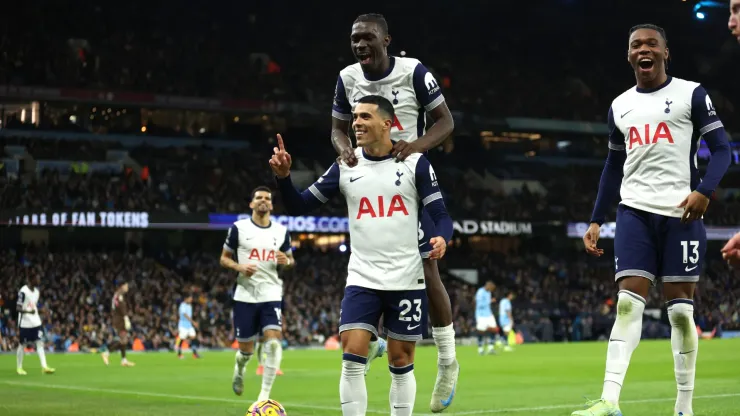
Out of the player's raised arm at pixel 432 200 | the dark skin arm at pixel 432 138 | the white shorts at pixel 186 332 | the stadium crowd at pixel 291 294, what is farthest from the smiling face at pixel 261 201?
the stadium crowd at pixel 291 294

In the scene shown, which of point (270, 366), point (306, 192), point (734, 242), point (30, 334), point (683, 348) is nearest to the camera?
point (734, 242)

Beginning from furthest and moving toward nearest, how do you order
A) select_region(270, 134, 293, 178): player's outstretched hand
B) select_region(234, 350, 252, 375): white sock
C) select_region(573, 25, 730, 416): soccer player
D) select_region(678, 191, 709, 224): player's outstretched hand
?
select_region(234, 350, 252, 375): white sock, select_region(573, 25, 730, 416): soccer player, select_region(678, 191, 709, 224): player's outstretched hand, select_region(270, 134, 293, 178): player's outstretched hand

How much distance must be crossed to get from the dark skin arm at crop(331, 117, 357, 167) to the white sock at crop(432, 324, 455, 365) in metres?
1.70

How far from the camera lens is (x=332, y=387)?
661 inches

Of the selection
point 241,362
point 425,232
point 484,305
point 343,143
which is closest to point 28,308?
point 241,362

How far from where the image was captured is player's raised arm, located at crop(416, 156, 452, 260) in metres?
7.25

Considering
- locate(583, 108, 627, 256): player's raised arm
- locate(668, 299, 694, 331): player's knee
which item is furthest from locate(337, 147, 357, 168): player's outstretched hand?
locate(668, 299, 694, 331): player's knee

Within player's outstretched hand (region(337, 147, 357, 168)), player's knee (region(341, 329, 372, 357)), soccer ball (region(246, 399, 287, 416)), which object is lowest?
soccer ball (region(246, 399, 287, 416))

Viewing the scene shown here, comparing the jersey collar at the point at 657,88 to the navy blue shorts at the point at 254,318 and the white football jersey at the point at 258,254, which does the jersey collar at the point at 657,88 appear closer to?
the navy blue shorts at the point at 254,318

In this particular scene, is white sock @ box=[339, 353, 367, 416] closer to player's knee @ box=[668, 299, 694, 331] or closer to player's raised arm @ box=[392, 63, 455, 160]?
player's raised arm @ box=[392, 63, 455, 160]

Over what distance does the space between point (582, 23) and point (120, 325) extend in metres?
38.0

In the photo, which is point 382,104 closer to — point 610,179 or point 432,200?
point 432,200

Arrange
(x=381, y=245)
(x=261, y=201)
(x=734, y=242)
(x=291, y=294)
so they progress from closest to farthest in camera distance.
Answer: (x=734, y=242), (x=381, y=245), (x=261, y=201), (x=291, y=294)

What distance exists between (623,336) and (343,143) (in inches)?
98.3
